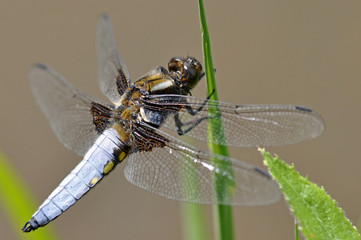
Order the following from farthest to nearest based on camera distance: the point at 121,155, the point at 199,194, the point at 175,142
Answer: the point at 121,155 < the point at 175,142 < the point at 199,194

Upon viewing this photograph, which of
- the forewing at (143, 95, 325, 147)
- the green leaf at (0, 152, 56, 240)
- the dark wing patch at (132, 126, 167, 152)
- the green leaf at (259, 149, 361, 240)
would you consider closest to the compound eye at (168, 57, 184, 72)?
the forewing at (143, 95, 325, 147)

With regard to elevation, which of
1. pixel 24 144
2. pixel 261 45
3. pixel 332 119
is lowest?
pixel 332 119

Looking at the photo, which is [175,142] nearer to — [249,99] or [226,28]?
[249,99]

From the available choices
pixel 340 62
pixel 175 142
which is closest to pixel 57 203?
pixel 175 142

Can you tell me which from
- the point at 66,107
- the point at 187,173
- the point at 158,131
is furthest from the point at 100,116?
the point at 187,173

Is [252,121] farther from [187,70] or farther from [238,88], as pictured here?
[238,88]

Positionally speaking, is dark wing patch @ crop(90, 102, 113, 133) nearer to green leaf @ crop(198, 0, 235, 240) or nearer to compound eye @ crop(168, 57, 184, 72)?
compound eye @ crop(168, 57, 184, 72)

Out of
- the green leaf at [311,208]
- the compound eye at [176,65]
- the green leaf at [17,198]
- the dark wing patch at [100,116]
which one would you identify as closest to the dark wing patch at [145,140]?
the dark wing patch at [100,116]
